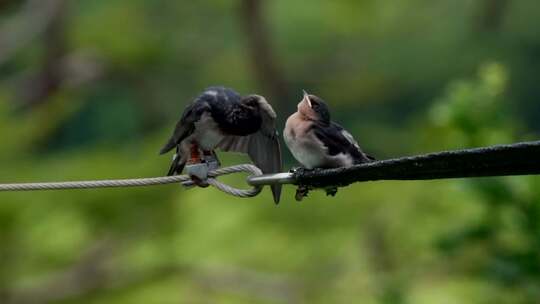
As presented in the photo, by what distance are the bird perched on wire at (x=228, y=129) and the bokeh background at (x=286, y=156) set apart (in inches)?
50.3

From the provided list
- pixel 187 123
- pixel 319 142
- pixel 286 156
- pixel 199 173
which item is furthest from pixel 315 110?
pixel 286 156

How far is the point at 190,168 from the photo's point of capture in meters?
2.20

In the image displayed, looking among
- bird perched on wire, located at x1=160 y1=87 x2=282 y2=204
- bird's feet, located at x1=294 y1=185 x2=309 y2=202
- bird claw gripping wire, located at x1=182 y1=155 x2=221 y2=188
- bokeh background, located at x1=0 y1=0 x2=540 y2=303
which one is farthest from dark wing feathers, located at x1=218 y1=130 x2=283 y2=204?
bokeh background, located at x1=0 y1=0 x2=540 y2=303

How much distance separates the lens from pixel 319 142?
6.81 ft

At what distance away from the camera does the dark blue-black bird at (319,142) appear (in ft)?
6.76

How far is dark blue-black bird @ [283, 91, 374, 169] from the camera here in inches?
81.1

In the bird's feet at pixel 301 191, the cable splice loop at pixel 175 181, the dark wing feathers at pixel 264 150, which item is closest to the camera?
the bird's feet at pixel 301 191

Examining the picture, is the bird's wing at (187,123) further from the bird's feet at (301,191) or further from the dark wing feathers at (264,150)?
the bird's feet at (301,191)

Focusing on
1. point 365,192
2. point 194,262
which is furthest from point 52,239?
point 365,192

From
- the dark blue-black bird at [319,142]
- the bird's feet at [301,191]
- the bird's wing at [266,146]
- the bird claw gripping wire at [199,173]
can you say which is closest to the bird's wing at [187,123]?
the bird's wing at [266,146]

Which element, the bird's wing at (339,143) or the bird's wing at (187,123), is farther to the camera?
the bird's wing at (187,123)

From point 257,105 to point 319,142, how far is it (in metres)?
0.37

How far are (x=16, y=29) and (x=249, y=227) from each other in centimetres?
242

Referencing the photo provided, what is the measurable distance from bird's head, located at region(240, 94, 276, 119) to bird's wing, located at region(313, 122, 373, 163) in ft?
0.95
